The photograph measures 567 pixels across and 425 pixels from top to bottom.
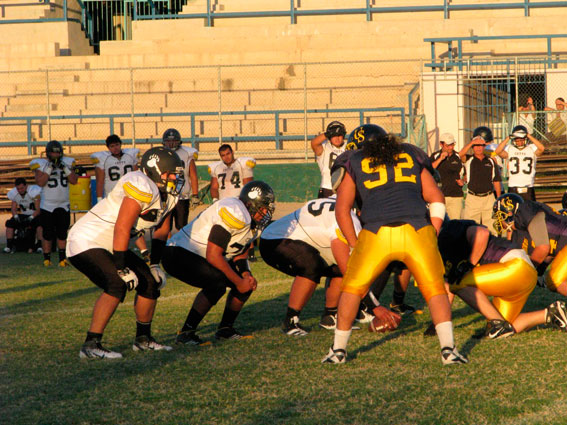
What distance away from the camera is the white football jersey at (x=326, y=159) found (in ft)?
34.9

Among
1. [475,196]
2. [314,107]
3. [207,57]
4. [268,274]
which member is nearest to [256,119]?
[314,107]

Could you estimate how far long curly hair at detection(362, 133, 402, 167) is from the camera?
5434mm

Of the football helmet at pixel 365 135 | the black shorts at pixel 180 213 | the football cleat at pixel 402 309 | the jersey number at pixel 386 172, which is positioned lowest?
the football cleat at pixel 402 309

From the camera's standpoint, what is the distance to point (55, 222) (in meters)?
11.7

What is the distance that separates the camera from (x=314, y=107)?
786 inches

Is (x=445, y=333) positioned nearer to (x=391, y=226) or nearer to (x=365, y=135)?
(x=391, y=226)

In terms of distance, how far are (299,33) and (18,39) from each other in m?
7.67

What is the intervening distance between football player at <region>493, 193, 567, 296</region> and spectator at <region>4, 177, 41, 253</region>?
8.63 metres

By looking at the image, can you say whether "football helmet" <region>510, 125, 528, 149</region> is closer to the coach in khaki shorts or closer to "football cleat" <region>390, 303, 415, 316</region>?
the coach in khaki shorts

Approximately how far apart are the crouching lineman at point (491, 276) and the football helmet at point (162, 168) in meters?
1.99

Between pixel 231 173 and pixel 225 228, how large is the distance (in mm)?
5912

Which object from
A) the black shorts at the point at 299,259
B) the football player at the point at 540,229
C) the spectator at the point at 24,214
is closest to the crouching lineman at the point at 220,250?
the black shorts at the point at 299,259

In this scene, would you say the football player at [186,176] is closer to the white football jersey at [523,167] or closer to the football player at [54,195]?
the football player at [54,195]

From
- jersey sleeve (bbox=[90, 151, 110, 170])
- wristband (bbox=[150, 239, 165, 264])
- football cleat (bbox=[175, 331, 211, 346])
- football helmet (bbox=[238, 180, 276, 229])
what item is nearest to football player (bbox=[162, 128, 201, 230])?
jersey sleeve (bbox=[90, 151, 110, 170])
